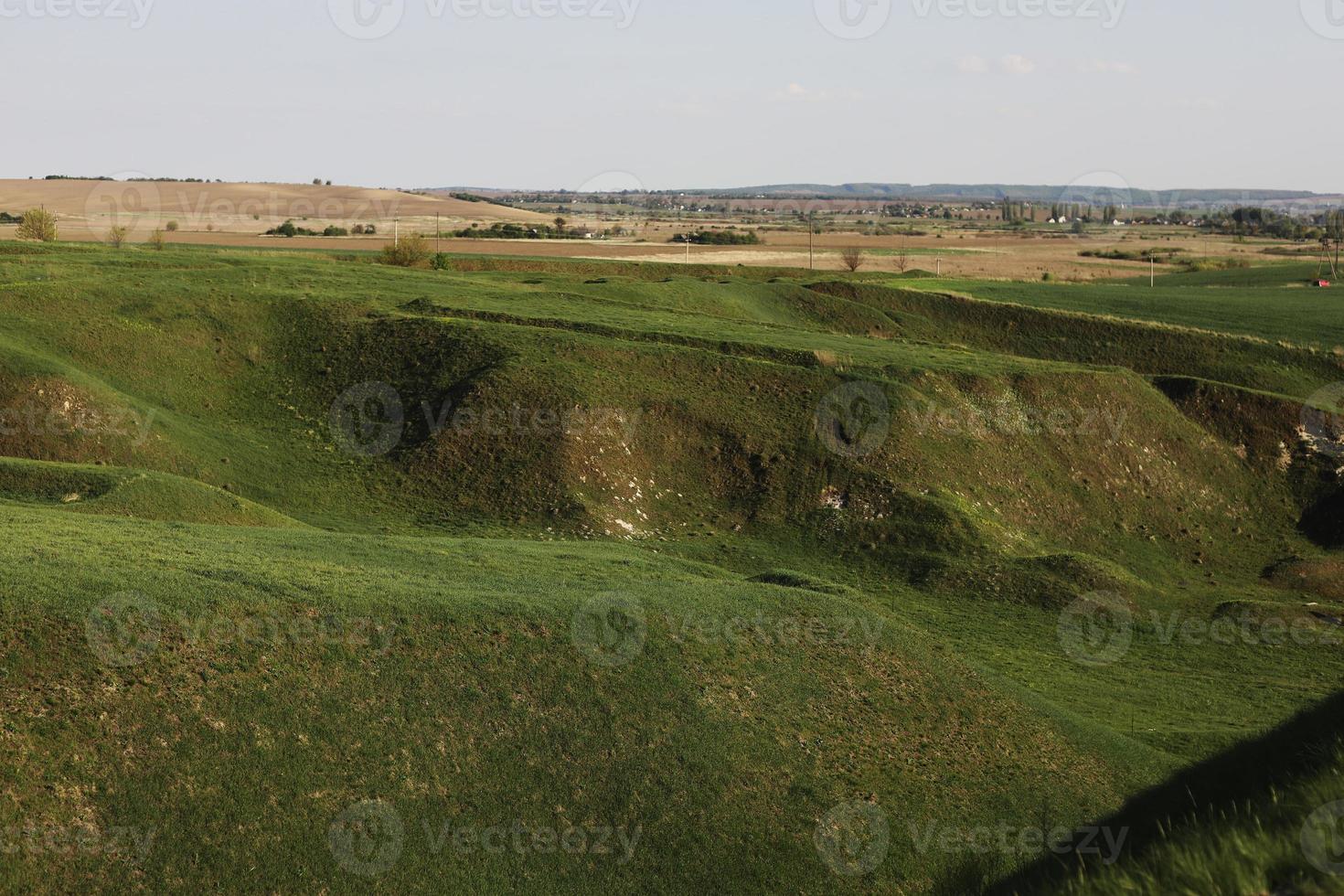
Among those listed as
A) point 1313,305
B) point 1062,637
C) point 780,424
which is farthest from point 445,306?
point 1313,305

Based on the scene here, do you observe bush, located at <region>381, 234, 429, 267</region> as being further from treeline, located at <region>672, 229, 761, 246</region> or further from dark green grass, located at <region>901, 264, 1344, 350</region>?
treeline, located at <region>672, 229, 761, 246</region>

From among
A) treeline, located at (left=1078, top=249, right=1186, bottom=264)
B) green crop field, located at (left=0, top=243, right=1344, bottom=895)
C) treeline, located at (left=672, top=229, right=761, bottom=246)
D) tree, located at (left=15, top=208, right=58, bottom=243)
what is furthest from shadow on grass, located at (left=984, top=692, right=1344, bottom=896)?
treeline, located at (left=1078, top=249, right=1186, bottom=264)

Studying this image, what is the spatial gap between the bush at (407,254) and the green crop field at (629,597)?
1496 centimetres

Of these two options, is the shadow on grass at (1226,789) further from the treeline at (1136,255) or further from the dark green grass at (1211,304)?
the treeline at (1136,255)

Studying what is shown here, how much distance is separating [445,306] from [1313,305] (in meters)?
71.4

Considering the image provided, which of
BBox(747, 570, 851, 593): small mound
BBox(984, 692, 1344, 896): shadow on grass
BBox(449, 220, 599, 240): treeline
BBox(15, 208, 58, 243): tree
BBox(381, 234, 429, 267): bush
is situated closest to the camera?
BBox(984, 692, 1344, 896): shadow on grass

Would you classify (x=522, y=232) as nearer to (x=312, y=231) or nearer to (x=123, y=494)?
(x=312, y=231)

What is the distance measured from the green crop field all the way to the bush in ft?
49.1

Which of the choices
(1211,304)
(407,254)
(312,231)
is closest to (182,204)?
(312,231)

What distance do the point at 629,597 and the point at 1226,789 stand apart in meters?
14.5

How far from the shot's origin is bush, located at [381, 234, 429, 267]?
82.6m

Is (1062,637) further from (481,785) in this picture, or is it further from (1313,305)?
(1313,305)

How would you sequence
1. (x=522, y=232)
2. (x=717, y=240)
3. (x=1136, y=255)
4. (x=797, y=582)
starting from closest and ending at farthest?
(x=797, y=582) < (x=522, y=232) < (x=1136, y=255) < (x=717, y=240)

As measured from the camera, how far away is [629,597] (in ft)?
84.3
